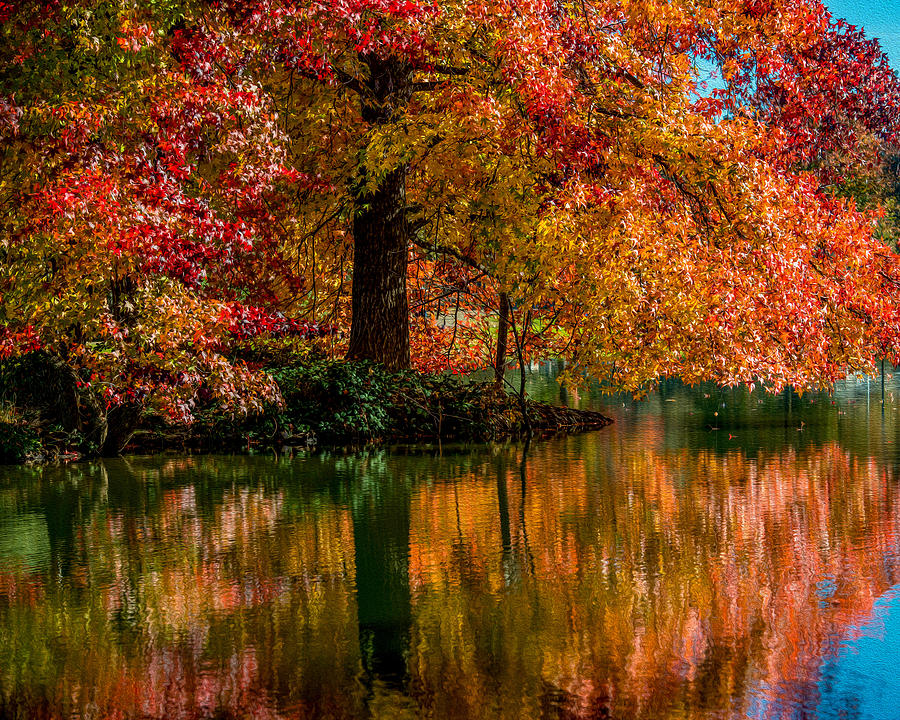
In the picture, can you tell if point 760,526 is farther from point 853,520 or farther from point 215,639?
point 215,639

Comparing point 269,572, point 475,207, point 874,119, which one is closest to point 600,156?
point 475,207

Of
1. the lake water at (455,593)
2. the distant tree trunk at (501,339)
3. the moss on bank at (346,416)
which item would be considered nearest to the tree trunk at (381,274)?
the moss on bank at (346,416)

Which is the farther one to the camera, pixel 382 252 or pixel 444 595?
pixel 382 252

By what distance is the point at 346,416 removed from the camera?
1936 cm

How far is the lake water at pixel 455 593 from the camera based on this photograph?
546cm

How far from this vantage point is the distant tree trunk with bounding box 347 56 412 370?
794 inches

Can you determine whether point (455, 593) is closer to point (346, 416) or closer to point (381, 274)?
point (346, 416)

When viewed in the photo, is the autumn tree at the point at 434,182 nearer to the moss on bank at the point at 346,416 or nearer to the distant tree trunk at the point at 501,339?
the distant tree trunk at the point at 501,339

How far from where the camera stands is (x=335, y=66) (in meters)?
19.0

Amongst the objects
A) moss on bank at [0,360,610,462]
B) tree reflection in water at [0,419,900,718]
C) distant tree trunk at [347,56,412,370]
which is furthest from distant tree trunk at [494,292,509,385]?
tree reflection in water at [0,419,900,718]

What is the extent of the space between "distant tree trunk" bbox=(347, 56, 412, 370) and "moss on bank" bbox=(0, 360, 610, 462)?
0.65 m

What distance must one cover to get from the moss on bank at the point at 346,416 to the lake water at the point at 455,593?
3735 mm

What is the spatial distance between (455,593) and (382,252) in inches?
516

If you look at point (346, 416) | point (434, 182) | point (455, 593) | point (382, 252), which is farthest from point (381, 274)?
point (455, 593)
